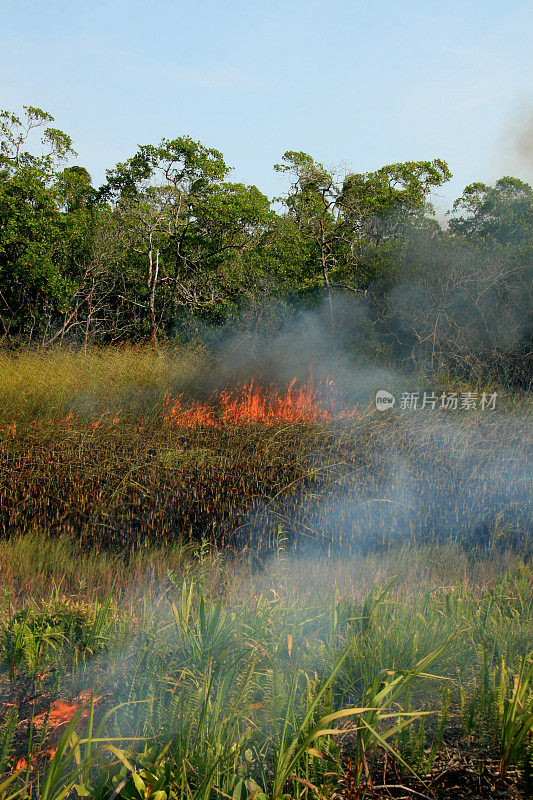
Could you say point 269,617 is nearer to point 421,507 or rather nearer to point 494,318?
point 421,507

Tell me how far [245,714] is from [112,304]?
14.6 metres

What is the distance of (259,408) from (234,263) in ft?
27.4

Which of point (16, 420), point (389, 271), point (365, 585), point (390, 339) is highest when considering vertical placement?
point (389, 271)

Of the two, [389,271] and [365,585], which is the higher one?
[389,271]

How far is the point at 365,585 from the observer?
2.72m

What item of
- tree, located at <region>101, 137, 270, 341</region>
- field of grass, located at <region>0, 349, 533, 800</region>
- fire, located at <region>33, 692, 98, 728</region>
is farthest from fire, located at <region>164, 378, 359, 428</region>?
tree, located at <region>101, 137, 270, 341</region>

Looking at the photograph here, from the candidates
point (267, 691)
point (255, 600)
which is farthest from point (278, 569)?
point (267, 691)

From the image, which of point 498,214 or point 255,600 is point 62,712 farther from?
point 498,214

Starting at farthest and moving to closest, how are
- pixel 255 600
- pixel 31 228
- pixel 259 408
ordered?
pixel 31 228, pixel 259 408, pixel 255 600

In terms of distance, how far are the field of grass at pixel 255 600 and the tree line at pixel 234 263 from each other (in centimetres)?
509

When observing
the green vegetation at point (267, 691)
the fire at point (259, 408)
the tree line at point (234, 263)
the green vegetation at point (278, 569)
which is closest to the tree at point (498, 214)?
the tree line at point (234, 263)

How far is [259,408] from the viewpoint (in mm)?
6184

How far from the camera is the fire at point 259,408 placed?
533 cm

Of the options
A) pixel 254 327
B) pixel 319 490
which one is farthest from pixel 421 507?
pixel 254 327
